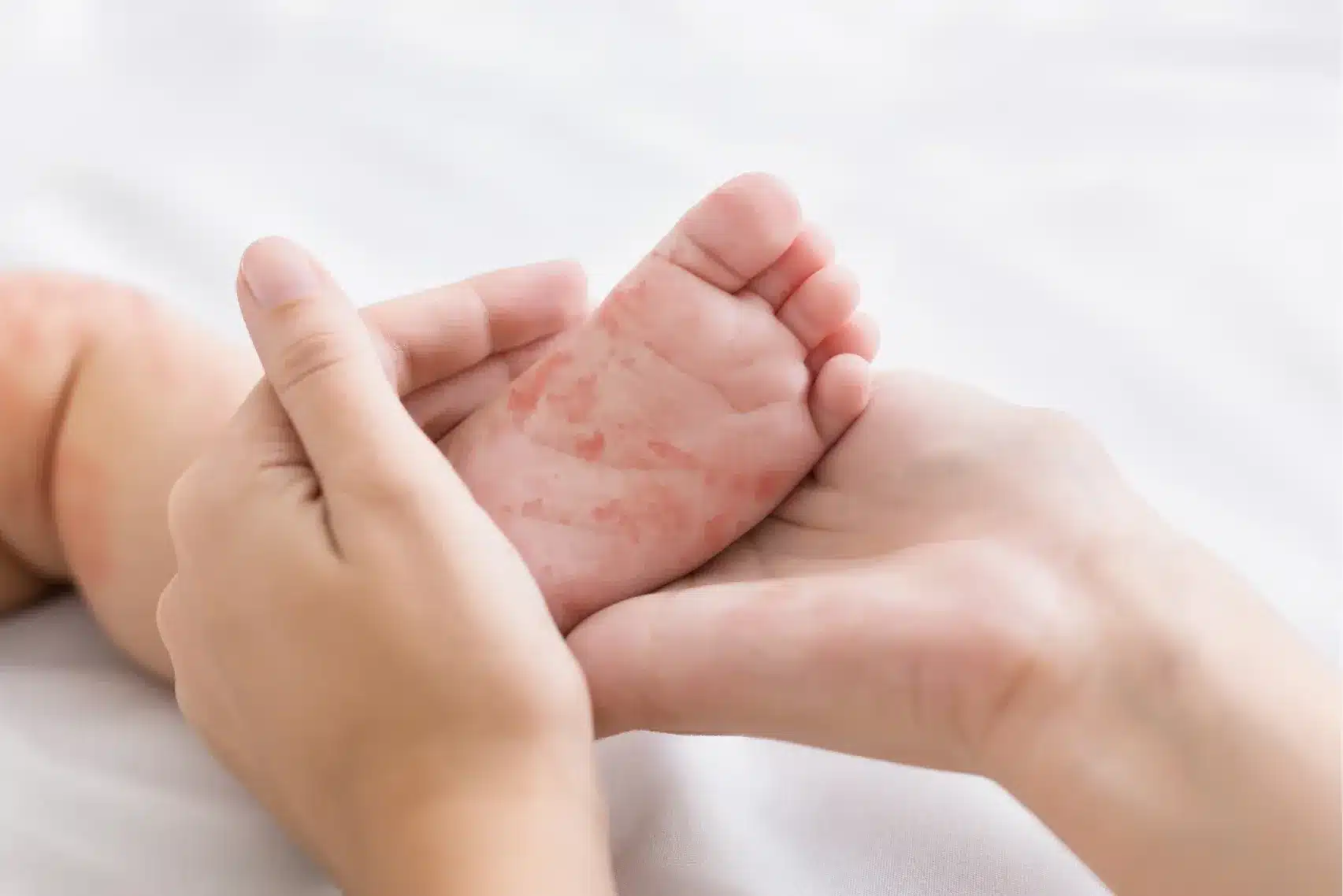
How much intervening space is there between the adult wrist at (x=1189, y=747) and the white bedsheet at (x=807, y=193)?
116mm

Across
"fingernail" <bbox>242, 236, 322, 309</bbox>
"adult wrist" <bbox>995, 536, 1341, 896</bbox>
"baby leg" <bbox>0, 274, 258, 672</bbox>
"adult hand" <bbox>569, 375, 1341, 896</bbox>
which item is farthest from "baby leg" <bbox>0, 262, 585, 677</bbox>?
"adult wrist" <bbox>995, 536, 1341, 896</bbox>

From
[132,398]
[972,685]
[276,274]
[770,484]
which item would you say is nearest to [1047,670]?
[972,685]

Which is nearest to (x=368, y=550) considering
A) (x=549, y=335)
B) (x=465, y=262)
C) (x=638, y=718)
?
(x=638, y=718)

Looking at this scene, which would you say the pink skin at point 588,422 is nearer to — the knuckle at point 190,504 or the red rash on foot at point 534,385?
the red rash on foot at point 534,385

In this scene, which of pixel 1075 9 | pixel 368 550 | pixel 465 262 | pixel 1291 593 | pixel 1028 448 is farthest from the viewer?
pixel 1075 9

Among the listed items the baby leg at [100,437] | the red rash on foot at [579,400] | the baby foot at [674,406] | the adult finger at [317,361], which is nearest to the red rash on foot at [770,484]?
the baby foot at [674,406]

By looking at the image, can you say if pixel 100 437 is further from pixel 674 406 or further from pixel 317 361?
pixel 674 406

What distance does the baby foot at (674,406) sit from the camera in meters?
0.72

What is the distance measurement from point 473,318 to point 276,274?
164mm

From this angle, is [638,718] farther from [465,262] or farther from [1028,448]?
[465,262]

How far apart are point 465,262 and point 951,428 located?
1.52 feet

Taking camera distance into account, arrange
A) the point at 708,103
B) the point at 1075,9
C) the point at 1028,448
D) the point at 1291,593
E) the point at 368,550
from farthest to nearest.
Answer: the point at 1075,9, the point at 708,103, the point at 1291,593, the point at 1028,448, the point at 368,550

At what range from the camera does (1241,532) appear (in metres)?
0.86

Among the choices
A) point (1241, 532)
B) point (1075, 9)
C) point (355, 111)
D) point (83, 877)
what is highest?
point (1075, 9)
